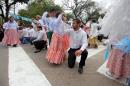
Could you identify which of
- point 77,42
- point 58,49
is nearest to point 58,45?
point 58,49

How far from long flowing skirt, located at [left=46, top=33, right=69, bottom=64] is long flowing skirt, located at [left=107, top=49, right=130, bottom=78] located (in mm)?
1903

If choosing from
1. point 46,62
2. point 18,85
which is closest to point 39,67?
point 46,62

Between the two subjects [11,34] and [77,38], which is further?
[11,34]

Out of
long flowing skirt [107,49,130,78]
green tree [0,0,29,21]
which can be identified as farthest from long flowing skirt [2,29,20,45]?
green tree [0,0,29,21]

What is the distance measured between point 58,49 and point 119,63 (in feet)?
8.22

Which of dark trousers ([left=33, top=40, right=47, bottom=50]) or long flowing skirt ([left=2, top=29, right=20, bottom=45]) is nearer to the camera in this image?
dark trousers ([left=33, top=40, right=47, bottom=50])

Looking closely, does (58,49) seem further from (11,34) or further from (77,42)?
(11,34)

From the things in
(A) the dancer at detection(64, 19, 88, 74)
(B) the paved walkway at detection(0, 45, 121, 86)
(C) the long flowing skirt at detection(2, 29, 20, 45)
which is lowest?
(B) the paved walkway at detection(0, 45, 121, 86)

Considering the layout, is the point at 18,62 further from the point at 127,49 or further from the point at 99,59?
the point at 127,49

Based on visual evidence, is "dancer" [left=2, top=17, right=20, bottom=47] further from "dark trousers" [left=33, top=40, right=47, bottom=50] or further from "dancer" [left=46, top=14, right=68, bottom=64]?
"dancer" [left=46, top=14, right=68, bottom=64]

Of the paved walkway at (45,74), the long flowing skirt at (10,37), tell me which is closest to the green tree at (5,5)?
the long flowing skirt at (10,37)

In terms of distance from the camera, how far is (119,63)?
6703 millimetres

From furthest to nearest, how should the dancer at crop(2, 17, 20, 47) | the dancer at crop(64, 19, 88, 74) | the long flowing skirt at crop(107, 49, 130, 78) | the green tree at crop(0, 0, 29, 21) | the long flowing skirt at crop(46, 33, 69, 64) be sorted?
the green tree at crop(0, 0, 29, 21) < the dancer at crop(2, 17, 20, 47) < the long flowing skirt at crop(46, 33, 69, 64) < the dancer at crop(64, 19, 88, 74) < the long flowing skirt at crop(107, 49, 130, 78)

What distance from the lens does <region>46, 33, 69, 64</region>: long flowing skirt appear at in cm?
848
